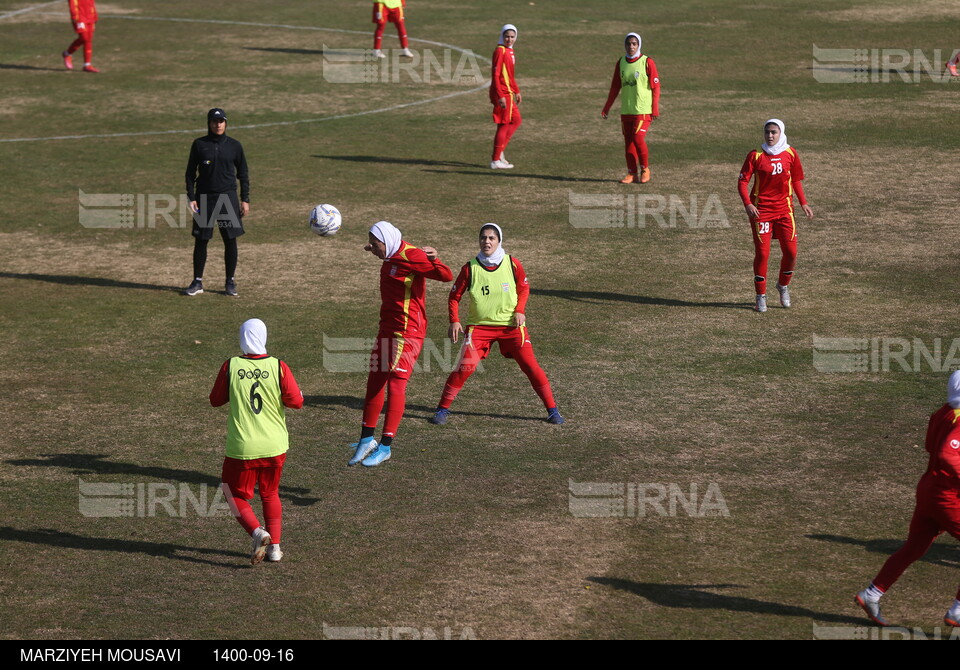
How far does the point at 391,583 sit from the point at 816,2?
3551 centimetres

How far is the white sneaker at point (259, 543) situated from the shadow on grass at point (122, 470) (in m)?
1.41

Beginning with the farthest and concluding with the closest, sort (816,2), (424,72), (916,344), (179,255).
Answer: (816,2)
(424,72)
(179,255)
(916,344)

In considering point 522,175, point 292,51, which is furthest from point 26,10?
point 522,175

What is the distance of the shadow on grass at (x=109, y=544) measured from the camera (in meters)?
10.8

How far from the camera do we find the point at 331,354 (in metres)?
15.7

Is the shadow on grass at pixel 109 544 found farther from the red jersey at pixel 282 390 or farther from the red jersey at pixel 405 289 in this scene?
the red jersey at pixel 405 289

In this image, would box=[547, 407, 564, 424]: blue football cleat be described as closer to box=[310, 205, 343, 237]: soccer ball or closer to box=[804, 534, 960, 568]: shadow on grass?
box=[310, 205, 343, 237]: soccer ball

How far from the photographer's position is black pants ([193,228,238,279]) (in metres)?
17.4

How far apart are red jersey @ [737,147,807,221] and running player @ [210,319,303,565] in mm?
8224

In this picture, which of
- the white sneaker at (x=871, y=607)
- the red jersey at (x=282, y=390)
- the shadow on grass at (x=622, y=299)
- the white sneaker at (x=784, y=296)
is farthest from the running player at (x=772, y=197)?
the red jersey at (x=282, y=390)

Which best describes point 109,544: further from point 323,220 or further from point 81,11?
point 81,11
